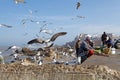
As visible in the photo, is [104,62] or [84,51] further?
[84,51]

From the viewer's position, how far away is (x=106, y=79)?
886cm

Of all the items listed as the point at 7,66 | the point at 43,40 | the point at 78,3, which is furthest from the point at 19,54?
the point at 7,66

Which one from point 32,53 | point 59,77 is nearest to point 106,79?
point 59,77

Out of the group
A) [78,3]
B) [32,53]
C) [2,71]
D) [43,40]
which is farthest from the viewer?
[32,53]

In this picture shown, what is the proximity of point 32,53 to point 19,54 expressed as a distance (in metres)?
1.56

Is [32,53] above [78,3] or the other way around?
the other way around

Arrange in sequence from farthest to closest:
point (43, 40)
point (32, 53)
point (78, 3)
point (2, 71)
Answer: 1. point (32, 53)
2. point (43, 40)
3. point (78, 3)
4. point (2, 71)

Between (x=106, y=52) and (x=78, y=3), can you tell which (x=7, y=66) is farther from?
(x=106, y=52)

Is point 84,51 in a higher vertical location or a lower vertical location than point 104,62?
higher

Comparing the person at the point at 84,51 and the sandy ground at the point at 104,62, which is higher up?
the person at the point at 84,51

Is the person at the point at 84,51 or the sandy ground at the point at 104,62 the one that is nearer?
the sandy ground at the point at 104,62

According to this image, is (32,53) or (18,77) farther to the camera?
(32,53)

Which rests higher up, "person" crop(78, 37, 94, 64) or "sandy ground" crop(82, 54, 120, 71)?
"person" crop(78, 37, 94, 64)

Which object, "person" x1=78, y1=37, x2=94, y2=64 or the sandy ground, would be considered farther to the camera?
"person" x1=78, y1=37, x2=94, y2=64
